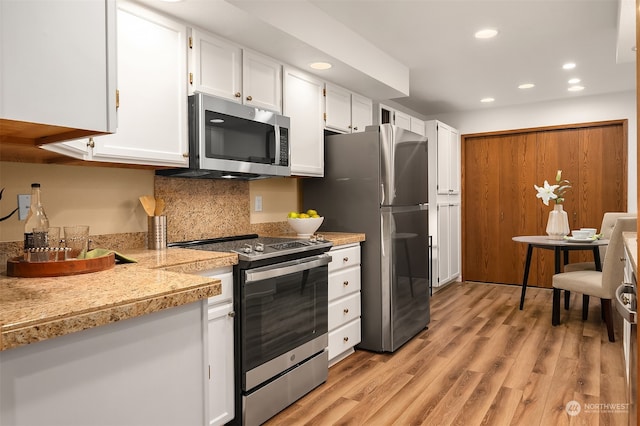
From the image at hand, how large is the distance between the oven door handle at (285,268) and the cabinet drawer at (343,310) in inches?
16.7

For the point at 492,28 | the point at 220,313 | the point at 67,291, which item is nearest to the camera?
the point at 67,291

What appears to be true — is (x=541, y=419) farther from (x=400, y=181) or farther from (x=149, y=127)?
(x=149, y=127)

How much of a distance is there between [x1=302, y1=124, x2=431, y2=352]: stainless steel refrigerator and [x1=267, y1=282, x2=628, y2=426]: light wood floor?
0.82 feet

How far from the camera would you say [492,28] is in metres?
3.17

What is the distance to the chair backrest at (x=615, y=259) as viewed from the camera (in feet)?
10.8

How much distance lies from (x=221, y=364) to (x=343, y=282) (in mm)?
1192

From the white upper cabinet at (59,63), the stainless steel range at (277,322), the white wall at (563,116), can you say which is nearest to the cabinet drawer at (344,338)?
A: the stainless steel range at (277,322)

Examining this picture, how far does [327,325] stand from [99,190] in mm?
1524

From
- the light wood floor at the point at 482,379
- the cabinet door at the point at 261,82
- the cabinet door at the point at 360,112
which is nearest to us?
the light wood floor at the point at 482,379

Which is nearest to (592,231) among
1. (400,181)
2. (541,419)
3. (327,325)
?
(400,181)

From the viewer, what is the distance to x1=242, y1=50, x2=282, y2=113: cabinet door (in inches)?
105

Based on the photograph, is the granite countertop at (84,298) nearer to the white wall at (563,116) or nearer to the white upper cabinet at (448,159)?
the white upper cabinet at (448,159)

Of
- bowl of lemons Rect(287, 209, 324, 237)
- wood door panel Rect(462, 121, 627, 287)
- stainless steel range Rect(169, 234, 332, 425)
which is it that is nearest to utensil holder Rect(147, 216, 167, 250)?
stainless steel range Rect(169, 234, 332, 425)

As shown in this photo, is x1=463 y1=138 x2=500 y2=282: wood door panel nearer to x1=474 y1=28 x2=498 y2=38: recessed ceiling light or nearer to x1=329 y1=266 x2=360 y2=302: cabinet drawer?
x1=474 y1=28 x2=498 y2=38: recessed ceiling light
